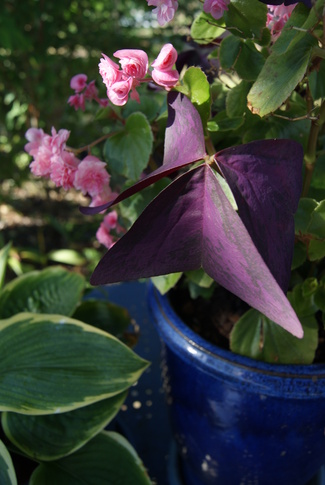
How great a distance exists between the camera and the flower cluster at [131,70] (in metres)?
0.50

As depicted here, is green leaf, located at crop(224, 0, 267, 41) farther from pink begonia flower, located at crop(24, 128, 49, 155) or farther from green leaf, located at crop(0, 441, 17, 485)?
green leaf, located at crop(0, 441, 17, 485)

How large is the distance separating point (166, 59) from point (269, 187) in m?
0.17

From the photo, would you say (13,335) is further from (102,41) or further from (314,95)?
(102,41)

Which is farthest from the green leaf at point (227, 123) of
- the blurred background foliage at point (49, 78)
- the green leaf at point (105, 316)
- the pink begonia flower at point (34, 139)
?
the blurred background foliage at point (49, 78)

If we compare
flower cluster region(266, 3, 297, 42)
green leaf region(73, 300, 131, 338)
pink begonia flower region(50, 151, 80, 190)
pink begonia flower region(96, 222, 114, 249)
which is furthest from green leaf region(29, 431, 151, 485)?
flower cluster region(266, 3, 297, 42)

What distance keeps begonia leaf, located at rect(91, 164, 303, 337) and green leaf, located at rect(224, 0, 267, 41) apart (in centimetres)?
17

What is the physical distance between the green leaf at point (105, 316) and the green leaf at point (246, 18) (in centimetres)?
57

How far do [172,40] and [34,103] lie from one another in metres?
0.54

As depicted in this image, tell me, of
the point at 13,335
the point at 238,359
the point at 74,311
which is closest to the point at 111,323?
the point at 74,311

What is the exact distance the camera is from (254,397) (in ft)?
2.11

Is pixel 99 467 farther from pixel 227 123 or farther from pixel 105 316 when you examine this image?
pixel 227 123

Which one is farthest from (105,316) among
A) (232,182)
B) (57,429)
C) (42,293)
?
(232,182)

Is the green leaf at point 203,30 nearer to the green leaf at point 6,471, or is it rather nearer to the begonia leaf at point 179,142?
the begonia leaf at point 179,142

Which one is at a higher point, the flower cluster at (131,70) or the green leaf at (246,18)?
the green leaf at (246,18)
